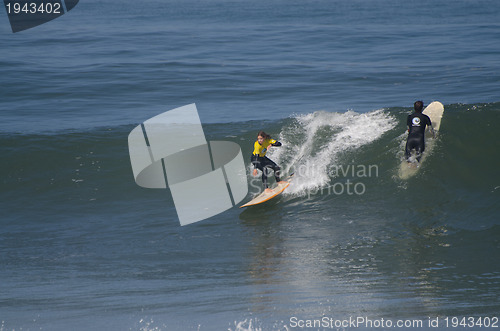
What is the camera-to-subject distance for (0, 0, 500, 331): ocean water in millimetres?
6887

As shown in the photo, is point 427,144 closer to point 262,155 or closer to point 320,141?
point 320,141

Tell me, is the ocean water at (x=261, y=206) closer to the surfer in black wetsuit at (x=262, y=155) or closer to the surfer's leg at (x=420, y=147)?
the surfer's leg at (x=420, y=147)

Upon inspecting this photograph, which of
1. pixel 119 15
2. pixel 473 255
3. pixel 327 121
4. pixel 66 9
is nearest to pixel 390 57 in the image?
pixel 327 121

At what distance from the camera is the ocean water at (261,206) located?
271 inches

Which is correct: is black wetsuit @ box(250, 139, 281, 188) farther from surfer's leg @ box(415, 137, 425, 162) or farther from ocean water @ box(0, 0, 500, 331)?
surfer's leg @ box(415, 137, 425, 162)

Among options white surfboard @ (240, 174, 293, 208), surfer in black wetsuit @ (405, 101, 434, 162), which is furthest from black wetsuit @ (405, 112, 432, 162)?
white surfboard @ (240, 174, 293, 208)

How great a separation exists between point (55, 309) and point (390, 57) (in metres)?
25.6

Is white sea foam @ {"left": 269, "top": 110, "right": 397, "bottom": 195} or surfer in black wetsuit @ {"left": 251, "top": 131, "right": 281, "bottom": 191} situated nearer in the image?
surfer in black wetsuit @ {"left": 251, "top": 131, "right": 281, "bottom": 191}

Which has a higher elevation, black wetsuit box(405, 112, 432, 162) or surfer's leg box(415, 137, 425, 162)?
black wetsuit box(405, 112, 432, 162)

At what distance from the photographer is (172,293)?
7.35m

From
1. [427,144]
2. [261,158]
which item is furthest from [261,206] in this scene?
[427,144]

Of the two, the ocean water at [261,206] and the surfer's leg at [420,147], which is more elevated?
the surfer's leg at [420,147]

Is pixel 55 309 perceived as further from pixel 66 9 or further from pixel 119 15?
pixel 66 9

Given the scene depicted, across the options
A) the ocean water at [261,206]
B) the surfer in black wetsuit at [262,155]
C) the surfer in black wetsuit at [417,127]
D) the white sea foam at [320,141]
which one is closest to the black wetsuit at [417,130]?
the surfer in black wetsuit at [417,127]
